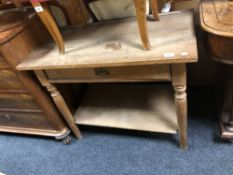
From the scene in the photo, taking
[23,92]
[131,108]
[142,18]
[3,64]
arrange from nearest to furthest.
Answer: [142,18] → [3,64] → [23,92] → [131,108]

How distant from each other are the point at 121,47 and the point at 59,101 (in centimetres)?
48

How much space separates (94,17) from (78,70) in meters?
0.44

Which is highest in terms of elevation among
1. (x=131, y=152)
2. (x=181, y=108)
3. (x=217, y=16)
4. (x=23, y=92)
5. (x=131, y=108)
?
(x=217, y=16)

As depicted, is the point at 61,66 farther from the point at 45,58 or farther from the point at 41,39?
the point at 41,39

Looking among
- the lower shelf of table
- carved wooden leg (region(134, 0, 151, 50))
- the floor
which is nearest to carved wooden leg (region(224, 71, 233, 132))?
the floor

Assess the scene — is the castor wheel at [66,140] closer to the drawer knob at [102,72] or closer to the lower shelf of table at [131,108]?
the lower shelf of table at [131,108]

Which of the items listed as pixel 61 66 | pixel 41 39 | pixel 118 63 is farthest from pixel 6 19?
pixel 118 63

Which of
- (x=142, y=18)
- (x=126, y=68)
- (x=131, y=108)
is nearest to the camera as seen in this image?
(x=142, y=18)

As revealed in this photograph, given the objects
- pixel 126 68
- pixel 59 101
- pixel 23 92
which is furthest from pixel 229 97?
pixel 23 92

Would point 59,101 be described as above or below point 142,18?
below

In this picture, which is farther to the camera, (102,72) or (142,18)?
(102,72)

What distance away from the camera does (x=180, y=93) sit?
0.97 meters

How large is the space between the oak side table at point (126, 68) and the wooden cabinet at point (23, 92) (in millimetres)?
67

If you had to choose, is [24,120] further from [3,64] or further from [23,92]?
[3,64]
